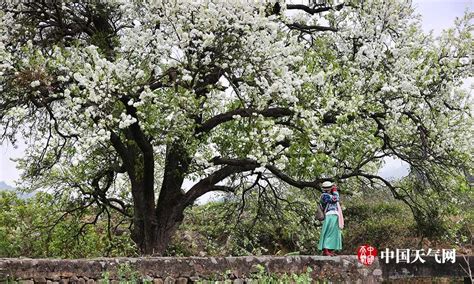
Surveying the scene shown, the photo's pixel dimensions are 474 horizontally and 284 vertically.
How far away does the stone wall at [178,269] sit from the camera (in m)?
11.0

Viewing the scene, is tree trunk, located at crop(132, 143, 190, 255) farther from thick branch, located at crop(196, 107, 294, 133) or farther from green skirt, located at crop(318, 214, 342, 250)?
green skirt, located at crop(318, 214, 342, 250)

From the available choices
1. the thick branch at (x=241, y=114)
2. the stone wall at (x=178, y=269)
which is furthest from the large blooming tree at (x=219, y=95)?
the stone wall at (x=178, y=269)

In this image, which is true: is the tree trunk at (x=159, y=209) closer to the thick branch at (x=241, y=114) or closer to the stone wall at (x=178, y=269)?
the thick branch at (x=241, y=114)

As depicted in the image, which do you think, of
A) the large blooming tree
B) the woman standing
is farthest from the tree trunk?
the woman standing

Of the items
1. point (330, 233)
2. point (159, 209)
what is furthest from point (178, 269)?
point (159, 209)

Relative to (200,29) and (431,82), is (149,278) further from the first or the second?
(431,82)

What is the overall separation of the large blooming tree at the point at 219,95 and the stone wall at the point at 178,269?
2.79 meters

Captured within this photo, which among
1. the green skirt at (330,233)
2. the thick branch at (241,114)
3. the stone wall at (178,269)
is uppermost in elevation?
the thick branch at (241,114)

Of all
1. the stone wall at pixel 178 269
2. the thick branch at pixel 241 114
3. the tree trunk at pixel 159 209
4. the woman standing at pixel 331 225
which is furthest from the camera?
the tree trunk at pixel 159 209

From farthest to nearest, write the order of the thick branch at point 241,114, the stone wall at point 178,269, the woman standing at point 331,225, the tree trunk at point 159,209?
1. the tree trunk at point 159,209
2. the thick branch at point 241,114
3. the woman standing at point 331,225
4. the stone wall at point 178,269

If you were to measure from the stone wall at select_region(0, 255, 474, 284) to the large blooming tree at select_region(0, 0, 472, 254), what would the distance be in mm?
2787

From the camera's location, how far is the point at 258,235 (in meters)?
22.7

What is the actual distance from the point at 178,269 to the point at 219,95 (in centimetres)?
551

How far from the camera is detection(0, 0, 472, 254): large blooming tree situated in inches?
566
